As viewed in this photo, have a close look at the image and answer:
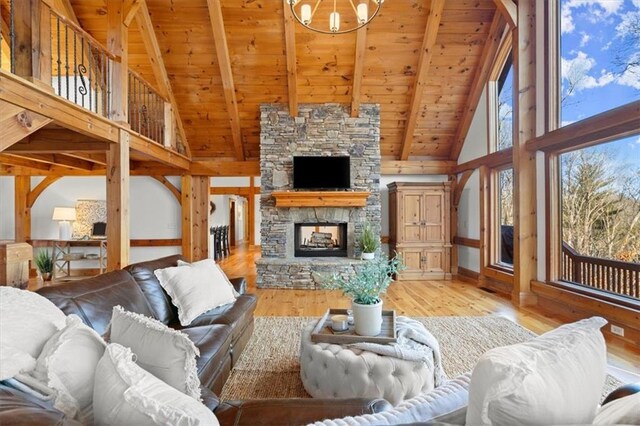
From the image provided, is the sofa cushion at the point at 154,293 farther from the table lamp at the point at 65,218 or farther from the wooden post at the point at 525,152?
the table lamp at the point at 65,218

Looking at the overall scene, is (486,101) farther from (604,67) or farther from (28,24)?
(28,24)

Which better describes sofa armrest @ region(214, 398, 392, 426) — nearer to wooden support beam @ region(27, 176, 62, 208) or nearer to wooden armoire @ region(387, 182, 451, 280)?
wooden armoire @ region(387, 182, 451, 280)

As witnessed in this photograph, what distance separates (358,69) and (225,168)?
10.8ft

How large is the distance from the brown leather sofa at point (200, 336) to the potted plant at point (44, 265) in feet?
15.6

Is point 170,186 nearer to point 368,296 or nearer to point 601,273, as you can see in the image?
point 368,296

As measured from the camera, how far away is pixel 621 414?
30.5 inches

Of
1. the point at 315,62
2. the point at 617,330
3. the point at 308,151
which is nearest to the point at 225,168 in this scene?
the point at 308,151

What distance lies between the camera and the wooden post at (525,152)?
4.42 meters

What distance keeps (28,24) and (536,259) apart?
6.24 metres

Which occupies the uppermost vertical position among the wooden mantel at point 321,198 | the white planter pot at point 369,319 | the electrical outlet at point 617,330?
the wooden mantel at point 321,198

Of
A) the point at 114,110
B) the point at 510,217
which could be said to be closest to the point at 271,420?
the point at 114,110

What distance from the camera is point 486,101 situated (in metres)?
5.83

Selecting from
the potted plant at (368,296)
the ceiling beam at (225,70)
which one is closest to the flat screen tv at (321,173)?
the ceiling beam at (225,70)

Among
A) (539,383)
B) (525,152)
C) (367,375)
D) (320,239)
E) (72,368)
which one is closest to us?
(539,383)
